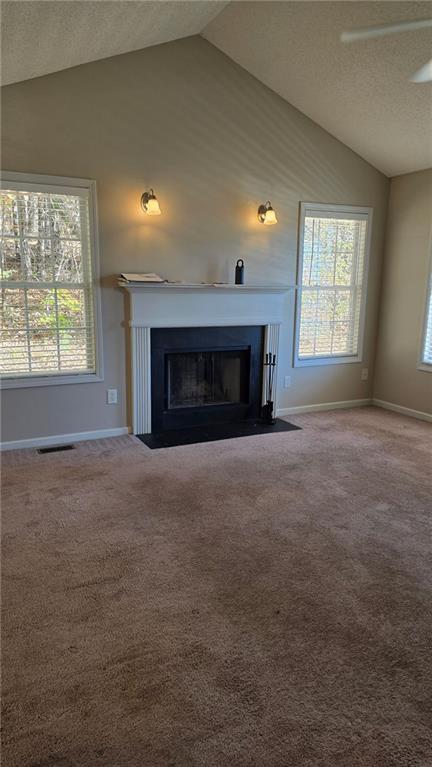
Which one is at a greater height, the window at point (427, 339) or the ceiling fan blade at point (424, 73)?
the ceiling fan blade at point (424, 73)

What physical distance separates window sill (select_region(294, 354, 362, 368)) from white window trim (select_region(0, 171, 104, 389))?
2.19 m

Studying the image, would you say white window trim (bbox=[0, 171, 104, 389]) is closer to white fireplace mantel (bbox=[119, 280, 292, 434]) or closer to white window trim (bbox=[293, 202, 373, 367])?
white fireplace mantel (bbox=[119, 280, 292, 434])

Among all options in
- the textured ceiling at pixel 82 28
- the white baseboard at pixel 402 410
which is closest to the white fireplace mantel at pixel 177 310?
the textured ceiling at pixel 82 28

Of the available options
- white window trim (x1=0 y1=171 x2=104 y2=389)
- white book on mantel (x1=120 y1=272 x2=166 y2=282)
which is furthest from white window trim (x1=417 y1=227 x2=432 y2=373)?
white window trim (x1=0 y1=171 x2=104 y2=389)

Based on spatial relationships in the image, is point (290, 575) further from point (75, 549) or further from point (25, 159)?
point (25, 159)

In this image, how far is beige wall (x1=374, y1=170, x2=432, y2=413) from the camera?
518cm

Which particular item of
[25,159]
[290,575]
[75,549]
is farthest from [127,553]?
[25,159]

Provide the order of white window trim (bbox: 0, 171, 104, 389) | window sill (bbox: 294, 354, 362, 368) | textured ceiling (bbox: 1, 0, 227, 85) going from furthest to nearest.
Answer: window sill (bbox: 294, 354, 362, 368) → white window trim (bbox: 0, 171, 104, 389) → textured ceiling (bbox: 1, 0, 227, 85)

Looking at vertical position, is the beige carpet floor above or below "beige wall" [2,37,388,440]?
below

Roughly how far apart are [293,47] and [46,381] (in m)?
3.42

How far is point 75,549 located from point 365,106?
428 cm

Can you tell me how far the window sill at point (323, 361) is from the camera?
541cm

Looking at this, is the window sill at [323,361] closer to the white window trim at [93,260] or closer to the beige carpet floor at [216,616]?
the beige carpet floor at [216,616]

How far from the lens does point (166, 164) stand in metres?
4.36
